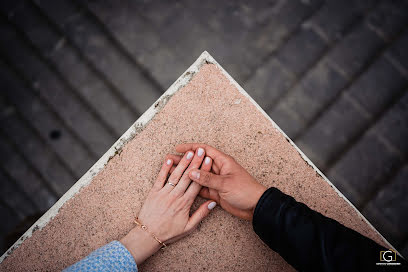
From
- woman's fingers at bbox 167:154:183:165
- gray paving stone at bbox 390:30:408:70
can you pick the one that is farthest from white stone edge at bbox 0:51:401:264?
gray paving stone at bbox 390:30:408:70

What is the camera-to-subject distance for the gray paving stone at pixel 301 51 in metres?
1.02

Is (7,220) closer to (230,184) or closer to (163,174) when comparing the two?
(163,174)

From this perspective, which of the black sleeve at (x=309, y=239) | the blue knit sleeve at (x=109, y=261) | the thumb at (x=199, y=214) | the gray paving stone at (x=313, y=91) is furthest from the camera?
the gray paving stone at (x=313, y=91)

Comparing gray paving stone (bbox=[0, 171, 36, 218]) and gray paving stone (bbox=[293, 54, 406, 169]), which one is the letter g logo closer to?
gray paving stone (bbox=[293, 54, 406, 169])

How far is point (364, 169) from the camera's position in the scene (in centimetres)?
96

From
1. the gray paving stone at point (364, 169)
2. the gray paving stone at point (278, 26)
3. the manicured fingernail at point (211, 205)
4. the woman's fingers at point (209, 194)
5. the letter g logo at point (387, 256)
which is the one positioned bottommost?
the letter g logo at point (387, 256)

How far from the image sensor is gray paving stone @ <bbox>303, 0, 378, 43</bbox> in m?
1.03

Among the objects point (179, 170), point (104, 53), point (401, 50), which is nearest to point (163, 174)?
point (179, 170)

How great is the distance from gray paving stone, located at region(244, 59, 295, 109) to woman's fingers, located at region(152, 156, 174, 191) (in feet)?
1.31

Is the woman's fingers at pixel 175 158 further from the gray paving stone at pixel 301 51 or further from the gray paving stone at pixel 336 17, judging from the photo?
the gray paving stone at pixel 336 17

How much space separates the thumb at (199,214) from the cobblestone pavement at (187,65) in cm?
39

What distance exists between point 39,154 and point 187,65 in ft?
2.17

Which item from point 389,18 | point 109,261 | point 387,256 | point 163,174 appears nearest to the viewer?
point 387,256

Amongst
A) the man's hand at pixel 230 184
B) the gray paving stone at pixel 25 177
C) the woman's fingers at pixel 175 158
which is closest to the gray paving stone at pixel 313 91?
the man's hand at pixel 230 184
